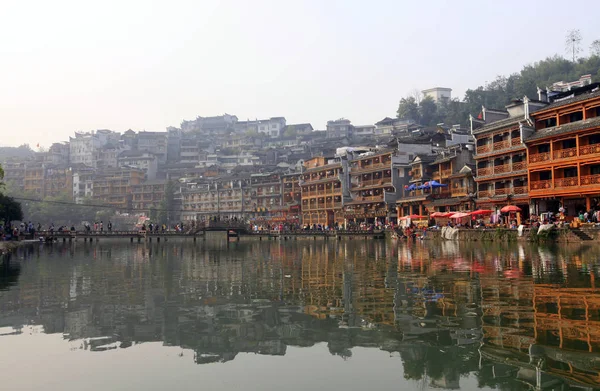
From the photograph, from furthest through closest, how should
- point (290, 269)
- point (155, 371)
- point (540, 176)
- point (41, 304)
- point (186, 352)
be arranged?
1. point (540, 176)
2. point (290, 269)
3. point (41, 304)
4. point (186, 352)
5. point (155, 371)

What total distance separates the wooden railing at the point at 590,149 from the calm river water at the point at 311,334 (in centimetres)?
3039

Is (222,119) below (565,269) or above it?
above

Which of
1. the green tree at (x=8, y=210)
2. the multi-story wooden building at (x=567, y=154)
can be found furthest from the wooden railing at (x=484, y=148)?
the green tree at (x=8, y=210)

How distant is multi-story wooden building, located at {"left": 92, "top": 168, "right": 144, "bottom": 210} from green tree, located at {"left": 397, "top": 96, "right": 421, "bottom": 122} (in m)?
78.7

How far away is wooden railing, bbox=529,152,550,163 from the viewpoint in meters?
50.3

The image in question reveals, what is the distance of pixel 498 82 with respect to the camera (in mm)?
141000

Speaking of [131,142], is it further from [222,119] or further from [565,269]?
[565,269]

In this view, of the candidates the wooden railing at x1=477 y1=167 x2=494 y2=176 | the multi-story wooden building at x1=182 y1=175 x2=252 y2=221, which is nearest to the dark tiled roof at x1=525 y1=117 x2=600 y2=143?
the wooden railing at x1=477 y1=167 x2=494 y2=176

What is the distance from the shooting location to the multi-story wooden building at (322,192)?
92.2m

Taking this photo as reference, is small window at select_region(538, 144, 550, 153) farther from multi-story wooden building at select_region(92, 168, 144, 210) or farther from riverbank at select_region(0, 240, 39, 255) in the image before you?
multi-story wooden building at select_region(92, 168, 144, 210)

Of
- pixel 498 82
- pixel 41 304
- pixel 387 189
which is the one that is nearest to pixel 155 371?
pixel 41 304

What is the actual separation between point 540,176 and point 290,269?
121 ft

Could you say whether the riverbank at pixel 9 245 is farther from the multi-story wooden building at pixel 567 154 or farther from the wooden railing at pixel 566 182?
the wooden railing at pixel 566 182

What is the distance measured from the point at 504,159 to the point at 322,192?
143 ft
